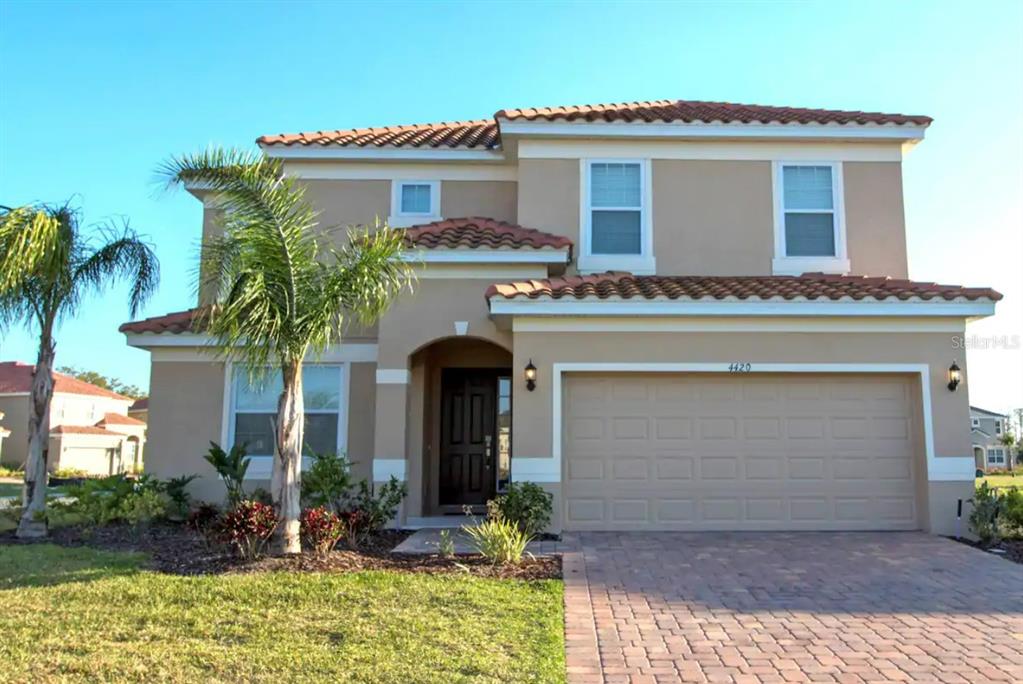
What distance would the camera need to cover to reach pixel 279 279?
8484 millimetres

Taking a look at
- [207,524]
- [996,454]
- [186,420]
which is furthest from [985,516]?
[996,454]

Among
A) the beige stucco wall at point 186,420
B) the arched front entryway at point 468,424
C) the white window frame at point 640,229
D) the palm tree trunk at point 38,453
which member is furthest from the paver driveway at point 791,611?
the palm tree trunk at point 38,453

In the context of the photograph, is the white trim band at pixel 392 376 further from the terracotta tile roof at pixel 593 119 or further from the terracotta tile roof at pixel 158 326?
the terracotta tile roof at pixel 593 119

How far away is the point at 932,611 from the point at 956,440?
486cm

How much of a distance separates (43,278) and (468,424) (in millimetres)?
7104

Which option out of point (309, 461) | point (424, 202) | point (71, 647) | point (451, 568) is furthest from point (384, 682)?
point (424, 202)

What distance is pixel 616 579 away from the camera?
8.08 m

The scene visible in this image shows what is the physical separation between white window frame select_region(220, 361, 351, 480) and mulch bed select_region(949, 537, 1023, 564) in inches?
367

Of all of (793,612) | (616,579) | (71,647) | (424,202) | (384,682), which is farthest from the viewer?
(424,202)

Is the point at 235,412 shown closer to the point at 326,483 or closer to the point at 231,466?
the point at 231,466

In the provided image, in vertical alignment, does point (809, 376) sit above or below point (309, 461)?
above

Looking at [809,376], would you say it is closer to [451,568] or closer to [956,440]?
[956,440]

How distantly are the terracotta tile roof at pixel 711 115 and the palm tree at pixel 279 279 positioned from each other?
18.5 feet

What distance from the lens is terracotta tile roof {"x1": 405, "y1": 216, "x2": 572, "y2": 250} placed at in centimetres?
1184
